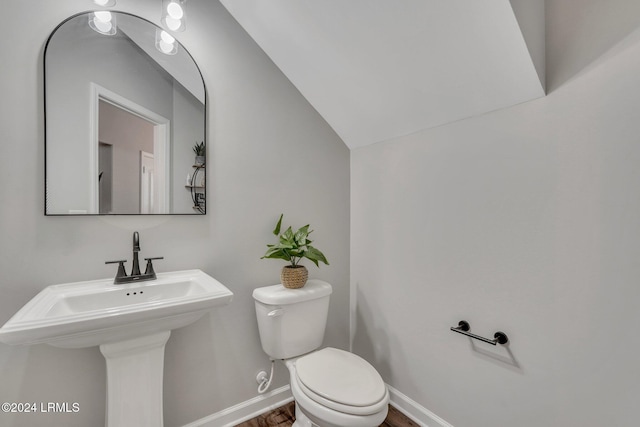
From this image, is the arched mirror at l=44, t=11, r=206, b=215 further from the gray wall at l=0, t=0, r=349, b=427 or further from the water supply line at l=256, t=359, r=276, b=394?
the water supply line at l=256, t=359, r=276, b=394

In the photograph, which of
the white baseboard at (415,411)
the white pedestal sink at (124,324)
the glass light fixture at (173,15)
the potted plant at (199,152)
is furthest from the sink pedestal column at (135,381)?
the glass light fixture at (173,15)

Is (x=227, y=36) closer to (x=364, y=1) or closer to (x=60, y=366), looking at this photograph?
(x=364, y=1)

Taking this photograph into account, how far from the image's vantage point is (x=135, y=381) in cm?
105

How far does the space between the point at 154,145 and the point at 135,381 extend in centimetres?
102

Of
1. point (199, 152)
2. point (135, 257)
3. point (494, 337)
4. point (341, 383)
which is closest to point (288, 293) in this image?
point (341, 383)

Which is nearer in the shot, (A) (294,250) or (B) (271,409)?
(A) (294,250)

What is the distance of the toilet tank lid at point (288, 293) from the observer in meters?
1.39

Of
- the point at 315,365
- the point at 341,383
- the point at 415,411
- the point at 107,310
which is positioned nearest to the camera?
the point at 107,310

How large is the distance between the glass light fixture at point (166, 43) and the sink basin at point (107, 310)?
1093mm

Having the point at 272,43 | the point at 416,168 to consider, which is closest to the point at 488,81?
the point at 416,168

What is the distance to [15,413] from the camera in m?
1.05

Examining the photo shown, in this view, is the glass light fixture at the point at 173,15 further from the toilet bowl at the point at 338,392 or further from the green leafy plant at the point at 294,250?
the toilet bowl at the point at 338,392

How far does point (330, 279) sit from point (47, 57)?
1.75 metres

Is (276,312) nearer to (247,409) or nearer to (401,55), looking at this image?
(247,409)
